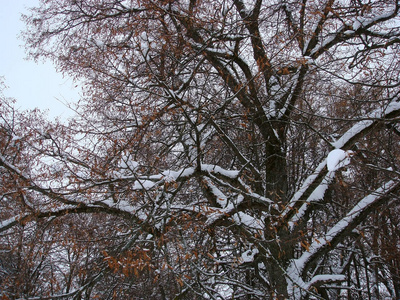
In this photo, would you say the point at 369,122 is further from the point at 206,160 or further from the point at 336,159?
the point at 206,160

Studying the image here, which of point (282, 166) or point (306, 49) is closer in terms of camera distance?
point (306, 49)

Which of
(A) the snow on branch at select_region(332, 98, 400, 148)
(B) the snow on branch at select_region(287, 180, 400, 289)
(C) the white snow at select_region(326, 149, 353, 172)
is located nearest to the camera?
(C) the white snow at select_region(326, 149, 353, 172)

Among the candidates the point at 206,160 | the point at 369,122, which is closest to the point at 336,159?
the point at 369,122

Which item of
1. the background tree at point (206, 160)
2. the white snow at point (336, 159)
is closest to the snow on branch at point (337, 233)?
the background tree at point (206, 160)

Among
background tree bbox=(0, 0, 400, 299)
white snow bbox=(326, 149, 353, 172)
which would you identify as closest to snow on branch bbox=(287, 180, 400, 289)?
background tree bbox=(0, 0, 400, 299)

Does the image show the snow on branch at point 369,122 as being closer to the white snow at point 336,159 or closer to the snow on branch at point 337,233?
the snow on branch at point 337,233

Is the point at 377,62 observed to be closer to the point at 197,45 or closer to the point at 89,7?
the point at 197,45

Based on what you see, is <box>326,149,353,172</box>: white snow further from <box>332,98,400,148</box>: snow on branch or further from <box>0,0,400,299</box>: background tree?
<box>332,98,400,148</box>: snow on branch

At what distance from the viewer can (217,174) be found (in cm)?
→ 538

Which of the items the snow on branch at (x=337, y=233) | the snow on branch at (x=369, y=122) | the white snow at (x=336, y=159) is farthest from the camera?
the snow on branch at (x=337, y=233)

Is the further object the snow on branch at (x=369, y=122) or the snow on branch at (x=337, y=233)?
the snow on branch at (x=337, y=233)

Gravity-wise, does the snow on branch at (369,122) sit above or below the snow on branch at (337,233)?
above

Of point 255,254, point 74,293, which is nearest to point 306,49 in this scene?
point 255,254

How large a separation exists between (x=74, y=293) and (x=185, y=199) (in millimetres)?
4554
